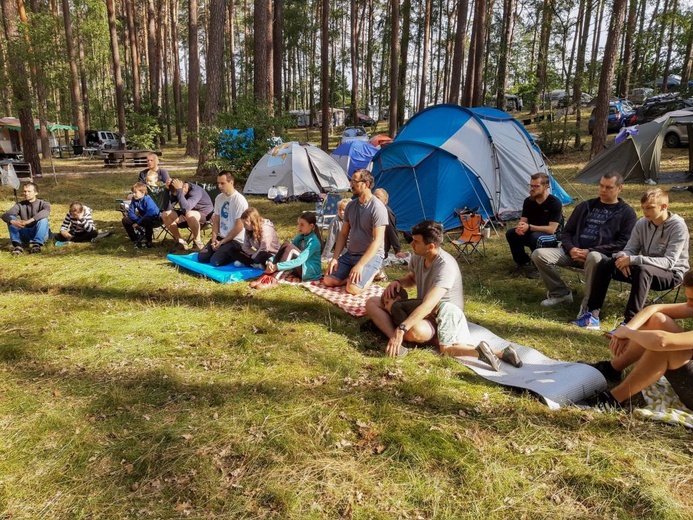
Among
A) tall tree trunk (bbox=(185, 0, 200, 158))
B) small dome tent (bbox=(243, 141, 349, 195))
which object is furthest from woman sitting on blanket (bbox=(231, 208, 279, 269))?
tall tree trunk (bbox=(185, 0, 200, 158))

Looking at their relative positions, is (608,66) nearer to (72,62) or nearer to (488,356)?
(488,356)

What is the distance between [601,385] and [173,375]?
2.92 m

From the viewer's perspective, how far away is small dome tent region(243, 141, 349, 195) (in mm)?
11195

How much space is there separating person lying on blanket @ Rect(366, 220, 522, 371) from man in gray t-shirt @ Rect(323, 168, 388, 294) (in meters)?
0.99

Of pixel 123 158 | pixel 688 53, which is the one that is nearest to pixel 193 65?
pixel 123 158

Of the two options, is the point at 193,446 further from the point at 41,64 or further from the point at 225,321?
the point at 41,64

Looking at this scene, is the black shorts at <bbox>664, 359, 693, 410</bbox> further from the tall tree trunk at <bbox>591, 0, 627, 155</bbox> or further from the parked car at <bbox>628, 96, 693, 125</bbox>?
the parked car at <bbox>628, 96, 693, 125</bbox>

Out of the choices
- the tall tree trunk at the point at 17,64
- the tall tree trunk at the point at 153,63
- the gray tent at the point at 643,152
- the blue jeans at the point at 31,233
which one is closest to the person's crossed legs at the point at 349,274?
the blue jeans at the point at 31,233

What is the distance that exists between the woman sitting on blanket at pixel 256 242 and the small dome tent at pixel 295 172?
207 inches

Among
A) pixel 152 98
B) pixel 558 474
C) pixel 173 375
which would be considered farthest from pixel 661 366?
pixel 152 98

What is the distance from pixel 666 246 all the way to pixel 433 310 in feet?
7.19

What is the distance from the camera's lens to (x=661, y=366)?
2727mm

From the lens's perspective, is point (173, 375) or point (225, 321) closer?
point (173, 375)

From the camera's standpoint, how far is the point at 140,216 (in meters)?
7.21
